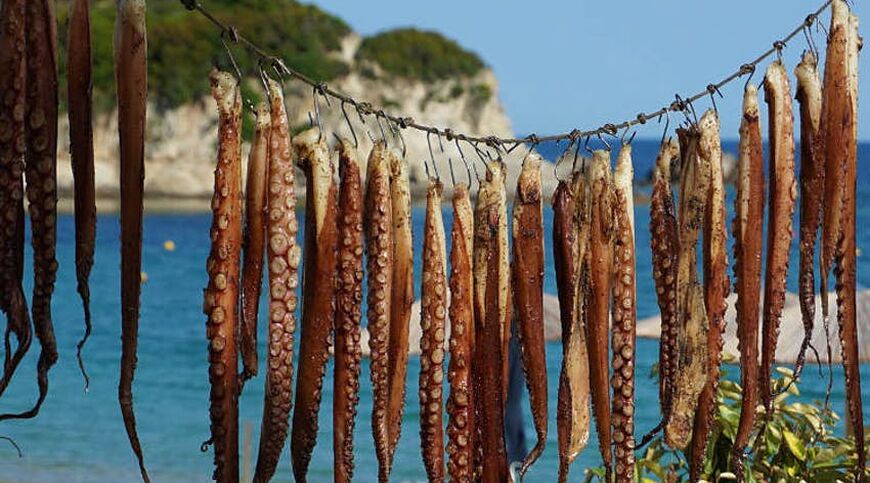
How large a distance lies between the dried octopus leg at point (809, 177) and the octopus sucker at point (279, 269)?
1303 mm

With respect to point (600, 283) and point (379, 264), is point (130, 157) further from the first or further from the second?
point (600, 283)

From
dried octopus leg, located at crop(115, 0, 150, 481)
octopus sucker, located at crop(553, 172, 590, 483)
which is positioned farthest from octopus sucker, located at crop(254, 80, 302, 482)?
octopus sucker, located at crop(553, 172, 590, 483)

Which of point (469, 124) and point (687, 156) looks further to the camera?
point (469, 124)

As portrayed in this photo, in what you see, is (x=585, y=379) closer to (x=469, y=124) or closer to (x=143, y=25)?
(x=143, y=25)

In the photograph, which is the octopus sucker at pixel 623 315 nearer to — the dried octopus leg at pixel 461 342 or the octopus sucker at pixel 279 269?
the dried octopus leg at pixel 461 342

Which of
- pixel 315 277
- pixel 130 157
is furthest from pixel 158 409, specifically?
pixel 130 157

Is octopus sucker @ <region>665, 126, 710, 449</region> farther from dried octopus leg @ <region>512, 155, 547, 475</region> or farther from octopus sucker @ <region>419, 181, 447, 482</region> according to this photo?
octopus sucker @ <region>419, 181, 447, 482</region>

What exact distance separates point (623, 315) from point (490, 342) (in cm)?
32

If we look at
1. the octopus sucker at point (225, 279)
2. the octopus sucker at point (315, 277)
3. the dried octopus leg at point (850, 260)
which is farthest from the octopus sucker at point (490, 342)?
the dried octopus leg at point (850, 260)

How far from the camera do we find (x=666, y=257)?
3369mm

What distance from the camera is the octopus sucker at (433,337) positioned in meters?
3.12

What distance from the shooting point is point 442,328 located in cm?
316

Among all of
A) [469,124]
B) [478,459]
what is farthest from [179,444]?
[469,124]

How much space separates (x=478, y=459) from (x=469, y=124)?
2402 inches
